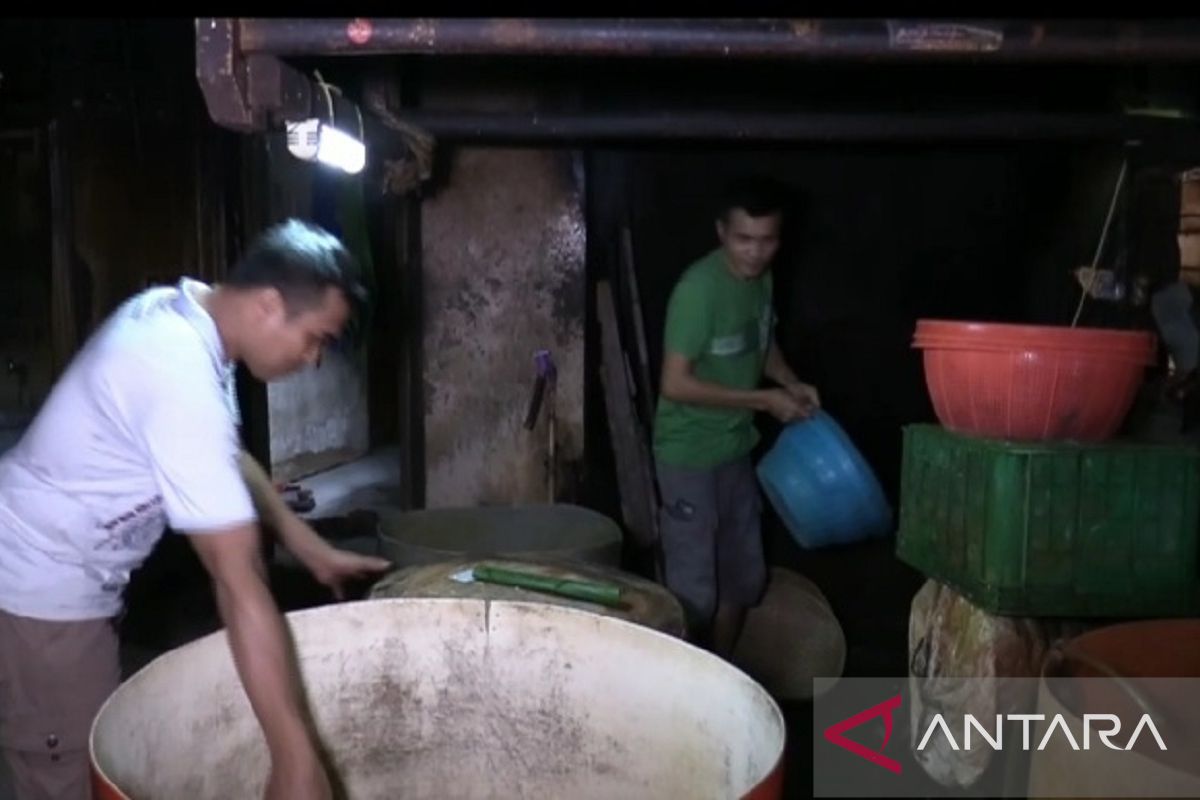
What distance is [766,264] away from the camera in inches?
168

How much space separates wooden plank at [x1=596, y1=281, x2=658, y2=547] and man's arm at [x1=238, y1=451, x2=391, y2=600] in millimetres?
2571

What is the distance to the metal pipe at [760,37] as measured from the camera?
215cm

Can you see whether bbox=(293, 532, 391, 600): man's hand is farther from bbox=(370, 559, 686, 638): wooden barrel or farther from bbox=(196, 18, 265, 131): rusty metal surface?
bbox=(196, 18, 265, 131): rusty metal surface

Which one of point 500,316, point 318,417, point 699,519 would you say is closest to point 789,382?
point 699,519

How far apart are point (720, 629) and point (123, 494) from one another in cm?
281

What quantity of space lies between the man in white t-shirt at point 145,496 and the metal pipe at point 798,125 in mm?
1946

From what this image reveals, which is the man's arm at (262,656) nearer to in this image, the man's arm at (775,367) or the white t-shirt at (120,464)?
the white t-shirt at (120,464)

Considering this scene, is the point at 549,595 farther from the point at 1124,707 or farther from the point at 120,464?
the point at 1124,707

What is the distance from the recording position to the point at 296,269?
221 centimetres

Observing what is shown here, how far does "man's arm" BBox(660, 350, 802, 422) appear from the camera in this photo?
4.10 metres

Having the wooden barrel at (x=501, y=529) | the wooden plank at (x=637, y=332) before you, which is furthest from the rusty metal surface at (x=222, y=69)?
Answer: the wooden plank at (x=637, y=332)

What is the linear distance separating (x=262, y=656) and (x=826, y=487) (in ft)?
8.41

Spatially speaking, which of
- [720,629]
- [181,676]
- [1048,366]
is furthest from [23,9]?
[720,629]

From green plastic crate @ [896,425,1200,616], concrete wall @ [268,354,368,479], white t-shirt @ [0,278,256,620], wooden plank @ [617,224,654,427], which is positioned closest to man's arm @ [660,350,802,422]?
green plastic crate @ [896,425,1200,616]
